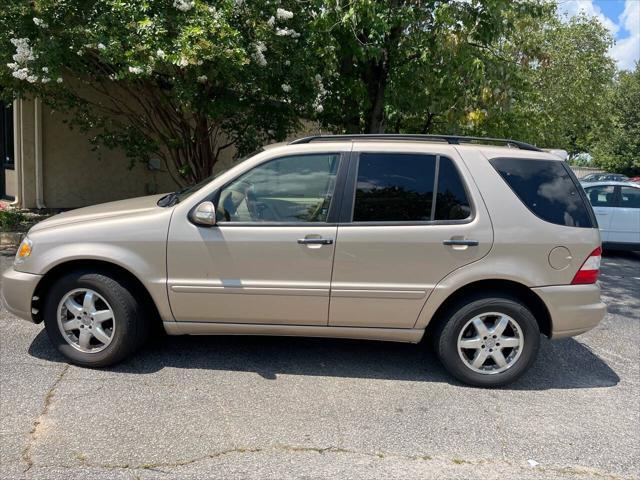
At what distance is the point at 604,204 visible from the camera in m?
10.5

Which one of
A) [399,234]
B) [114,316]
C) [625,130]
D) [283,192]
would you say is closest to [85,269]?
[114,316]

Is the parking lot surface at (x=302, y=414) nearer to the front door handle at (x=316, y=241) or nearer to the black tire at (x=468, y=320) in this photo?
the black tire at (x=468, y=320)

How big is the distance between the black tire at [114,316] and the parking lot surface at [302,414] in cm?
12

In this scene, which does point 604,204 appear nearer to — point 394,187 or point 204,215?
point 394,187

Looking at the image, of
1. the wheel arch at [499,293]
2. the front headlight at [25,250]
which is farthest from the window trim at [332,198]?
the front headlight at [25,250]

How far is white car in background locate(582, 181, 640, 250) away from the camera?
33.7ft

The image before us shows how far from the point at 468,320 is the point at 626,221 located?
7.66 m

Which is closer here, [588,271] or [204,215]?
[204,215]

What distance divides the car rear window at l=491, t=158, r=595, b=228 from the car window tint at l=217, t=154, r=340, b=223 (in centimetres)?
129

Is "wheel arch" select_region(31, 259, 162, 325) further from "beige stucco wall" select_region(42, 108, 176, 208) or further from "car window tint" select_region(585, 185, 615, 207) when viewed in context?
"car window tint" select_region(585, 185, 615, 207)

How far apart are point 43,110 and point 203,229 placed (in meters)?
8.61

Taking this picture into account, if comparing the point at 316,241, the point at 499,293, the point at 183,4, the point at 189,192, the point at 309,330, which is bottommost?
the point at 309,330

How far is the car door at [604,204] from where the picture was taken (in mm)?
10344

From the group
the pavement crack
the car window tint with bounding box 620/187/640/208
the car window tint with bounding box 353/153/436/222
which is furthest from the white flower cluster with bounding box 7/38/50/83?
the car window tint with bounding box 620/187/640/208
